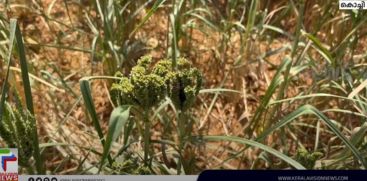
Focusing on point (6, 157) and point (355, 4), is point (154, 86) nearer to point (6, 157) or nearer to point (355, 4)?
point (6, 157)

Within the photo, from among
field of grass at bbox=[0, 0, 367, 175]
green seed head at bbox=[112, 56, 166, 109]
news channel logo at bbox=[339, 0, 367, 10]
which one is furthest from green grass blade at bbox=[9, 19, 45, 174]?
news channel logo at bbox=[339, 0, 367, 10]

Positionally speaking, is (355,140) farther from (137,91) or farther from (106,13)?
(106,13)

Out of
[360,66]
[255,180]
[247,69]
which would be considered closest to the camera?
[255,180]

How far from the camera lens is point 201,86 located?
2.29ft

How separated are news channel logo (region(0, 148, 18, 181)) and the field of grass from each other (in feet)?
0.05

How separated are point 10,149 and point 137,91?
18 centimetres

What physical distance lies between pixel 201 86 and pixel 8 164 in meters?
0.26

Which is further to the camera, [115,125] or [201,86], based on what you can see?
[201,86]

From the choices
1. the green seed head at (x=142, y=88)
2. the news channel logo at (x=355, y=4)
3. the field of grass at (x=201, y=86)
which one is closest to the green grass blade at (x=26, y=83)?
the field of grass at (x=201, y=86)

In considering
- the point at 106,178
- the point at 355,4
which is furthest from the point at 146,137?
the point at 355,4

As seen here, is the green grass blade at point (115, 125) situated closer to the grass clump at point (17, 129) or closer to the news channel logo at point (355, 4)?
the grass clump at point (17, 129)

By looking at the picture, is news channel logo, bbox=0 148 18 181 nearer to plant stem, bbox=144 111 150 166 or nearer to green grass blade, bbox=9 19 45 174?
green grass blade, bbox=9 19 45 174

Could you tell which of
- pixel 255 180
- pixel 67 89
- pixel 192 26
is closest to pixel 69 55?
pixel 67 89

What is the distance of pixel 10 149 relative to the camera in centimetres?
62
